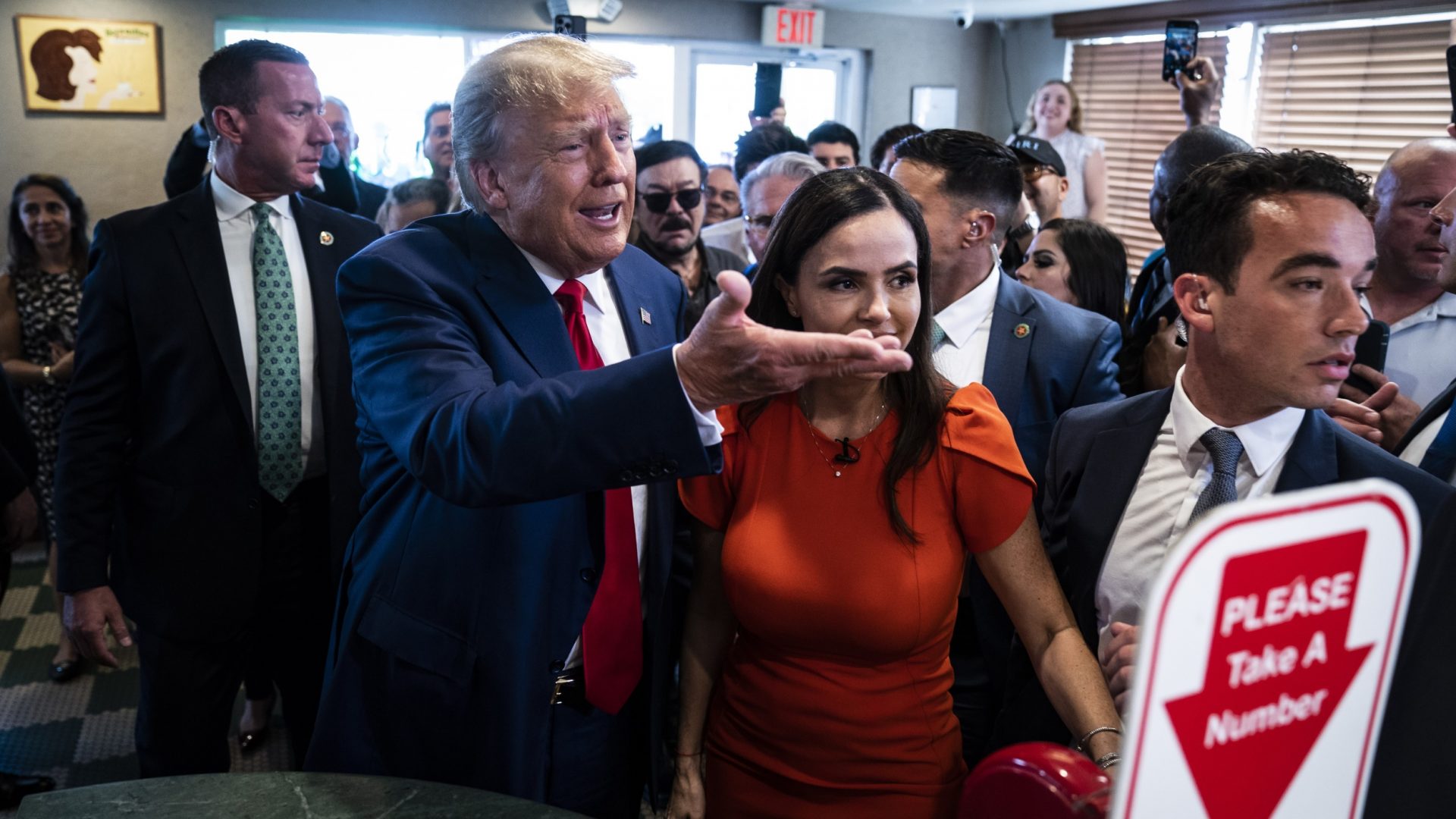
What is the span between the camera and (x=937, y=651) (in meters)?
1.48

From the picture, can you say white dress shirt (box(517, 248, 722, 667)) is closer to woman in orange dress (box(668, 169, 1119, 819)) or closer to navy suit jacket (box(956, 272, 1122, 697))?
woman in orange dress (box(668, 169, 1119, 819))

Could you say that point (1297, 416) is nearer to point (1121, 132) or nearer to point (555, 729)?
point (555, 729)

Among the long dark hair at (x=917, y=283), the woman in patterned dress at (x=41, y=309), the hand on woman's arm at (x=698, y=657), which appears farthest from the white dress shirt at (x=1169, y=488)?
the woman in patterned dress at (x=41, y=309)

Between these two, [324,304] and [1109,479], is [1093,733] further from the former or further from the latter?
[324,304]

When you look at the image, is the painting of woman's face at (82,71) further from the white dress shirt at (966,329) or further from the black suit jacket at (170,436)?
the white dress shirt at (966,329)

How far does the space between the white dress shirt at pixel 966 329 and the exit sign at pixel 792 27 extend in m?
6.12

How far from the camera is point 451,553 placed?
131 cm

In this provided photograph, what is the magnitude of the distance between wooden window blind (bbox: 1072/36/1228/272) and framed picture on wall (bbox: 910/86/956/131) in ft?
3.45

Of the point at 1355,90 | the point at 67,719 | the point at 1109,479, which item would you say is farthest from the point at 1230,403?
the point at 1355,90

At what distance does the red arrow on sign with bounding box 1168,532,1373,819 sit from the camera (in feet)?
1.56

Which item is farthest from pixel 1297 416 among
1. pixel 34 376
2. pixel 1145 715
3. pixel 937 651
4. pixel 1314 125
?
pixel 1314 125

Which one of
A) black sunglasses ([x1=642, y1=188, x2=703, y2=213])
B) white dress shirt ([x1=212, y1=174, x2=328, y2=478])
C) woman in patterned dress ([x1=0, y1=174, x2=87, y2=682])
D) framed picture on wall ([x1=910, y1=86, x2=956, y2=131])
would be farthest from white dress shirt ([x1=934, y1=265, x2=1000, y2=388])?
framed picture on wall ([x1=910, y1=86, x2=956, y2=131])

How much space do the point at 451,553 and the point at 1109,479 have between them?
2.93ft

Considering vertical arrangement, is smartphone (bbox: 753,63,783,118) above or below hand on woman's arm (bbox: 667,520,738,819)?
above
